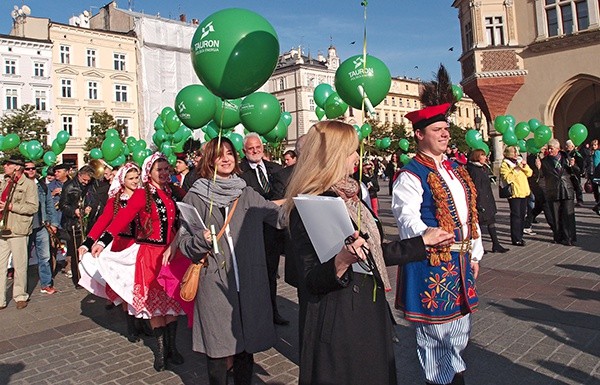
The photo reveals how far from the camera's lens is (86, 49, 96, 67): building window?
44.5 meters

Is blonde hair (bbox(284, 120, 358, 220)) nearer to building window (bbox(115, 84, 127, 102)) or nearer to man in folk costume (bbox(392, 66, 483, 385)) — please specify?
man in folk costume (bbox(392, 66, 483, 385))

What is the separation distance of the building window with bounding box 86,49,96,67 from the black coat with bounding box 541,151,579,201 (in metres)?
43.9

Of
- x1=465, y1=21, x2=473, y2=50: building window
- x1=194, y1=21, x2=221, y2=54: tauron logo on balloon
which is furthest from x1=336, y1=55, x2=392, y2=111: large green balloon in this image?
x1=465, y1=21, x2=473, y2=50: building window

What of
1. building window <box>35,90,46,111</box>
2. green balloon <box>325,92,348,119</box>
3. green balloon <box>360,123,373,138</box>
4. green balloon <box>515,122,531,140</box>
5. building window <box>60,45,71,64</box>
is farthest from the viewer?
building window <box>60,45,71,64</box>

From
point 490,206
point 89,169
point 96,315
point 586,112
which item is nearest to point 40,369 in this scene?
point 96,315

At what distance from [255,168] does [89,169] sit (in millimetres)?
4035

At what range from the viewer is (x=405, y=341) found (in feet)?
15.6

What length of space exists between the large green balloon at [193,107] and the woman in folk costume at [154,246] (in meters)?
3.79

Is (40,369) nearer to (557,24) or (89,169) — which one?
(89,169)

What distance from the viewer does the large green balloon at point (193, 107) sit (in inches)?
326

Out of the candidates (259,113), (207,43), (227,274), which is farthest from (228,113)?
(227,274)

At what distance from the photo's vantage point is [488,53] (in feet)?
84.0

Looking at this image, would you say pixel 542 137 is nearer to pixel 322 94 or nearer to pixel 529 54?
pixel 322 94

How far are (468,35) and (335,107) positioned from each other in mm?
19644
